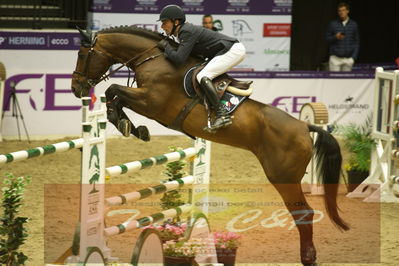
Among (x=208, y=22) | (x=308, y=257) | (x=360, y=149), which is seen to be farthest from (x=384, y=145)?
(x=208, y=22)

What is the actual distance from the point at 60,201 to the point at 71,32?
4450mm

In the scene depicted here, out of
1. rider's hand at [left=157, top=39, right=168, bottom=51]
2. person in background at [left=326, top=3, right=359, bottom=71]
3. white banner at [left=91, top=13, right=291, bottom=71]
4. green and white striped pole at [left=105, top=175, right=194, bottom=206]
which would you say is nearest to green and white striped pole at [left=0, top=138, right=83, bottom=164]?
green and white striped pole at [left=105, top=175, right=194, bottom=206]

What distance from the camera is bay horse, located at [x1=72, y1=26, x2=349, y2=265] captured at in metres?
7.55

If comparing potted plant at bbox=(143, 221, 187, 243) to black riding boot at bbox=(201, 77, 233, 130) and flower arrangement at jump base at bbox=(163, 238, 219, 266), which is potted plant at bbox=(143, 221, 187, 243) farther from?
black riding boot at bbox=(201, 77, 233, 130)

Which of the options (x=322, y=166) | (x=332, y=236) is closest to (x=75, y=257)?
(x=322, y=166)

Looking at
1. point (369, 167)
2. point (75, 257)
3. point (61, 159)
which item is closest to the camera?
point (75, 257)

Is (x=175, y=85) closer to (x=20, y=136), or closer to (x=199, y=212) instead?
(x=199, y=212)

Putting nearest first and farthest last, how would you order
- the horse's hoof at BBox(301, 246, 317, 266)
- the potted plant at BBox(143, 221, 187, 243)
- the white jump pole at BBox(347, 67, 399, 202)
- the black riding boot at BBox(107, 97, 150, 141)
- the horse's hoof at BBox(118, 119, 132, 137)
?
1. the horse's hoof at BBox(118, 119, 132, 137)
2. the black riding boot at BBox(107, 97, 150, 141)
3. the potted plant at BBox(143, 221, 187, 243)
4. the horse's hoof at BBox(301, 246, 317, 266)
5. the white jump pole at BBox(347, 67, 399, 202)

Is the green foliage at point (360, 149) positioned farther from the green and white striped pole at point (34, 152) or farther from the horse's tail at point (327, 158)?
the green and white striped pole at point (34, 152)

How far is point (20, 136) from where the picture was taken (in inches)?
524

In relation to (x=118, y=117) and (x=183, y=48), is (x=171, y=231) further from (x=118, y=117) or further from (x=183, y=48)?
(x=183, y=48)

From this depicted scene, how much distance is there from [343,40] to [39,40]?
5.58 meters

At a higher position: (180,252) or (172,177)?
(172,177)

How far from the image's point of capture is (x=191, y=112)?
24.8 feet
